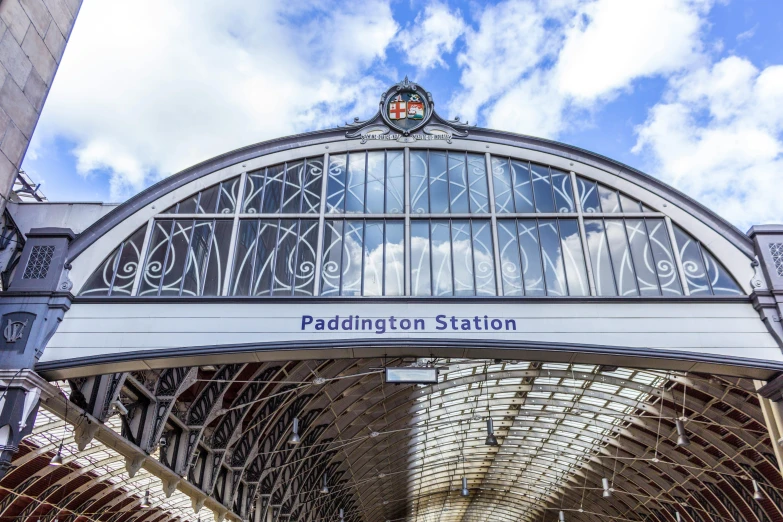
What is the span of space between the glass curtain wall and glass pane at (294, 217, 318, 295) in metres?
0.03

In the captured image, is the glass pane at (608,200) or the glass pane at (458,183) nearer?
the glass pane at (608,200)

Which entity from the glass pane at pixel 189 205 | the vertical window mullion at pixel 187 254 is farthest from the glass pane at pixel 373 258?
the glass pane at pixel 189 205

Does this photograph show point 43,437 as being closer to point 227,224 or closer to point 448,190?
point 227,224

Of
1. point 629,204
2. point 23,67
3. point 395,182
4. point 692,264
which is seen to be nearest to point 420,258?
point 395,182

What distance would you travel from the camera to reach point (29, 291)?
14.4 meters

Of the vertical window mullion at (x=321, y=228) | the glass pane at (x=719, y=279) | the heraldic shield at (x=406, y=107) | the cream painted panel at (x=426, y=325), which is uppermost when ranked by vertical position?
the heraldic shield at (x=406, y=107)

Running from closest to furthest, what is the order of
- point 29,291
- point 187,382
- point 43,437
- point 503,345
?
point 503,345 → point 29,291 → point 187,382 → point 43,437

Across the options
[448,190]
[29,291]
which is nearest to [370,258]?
[448,190]

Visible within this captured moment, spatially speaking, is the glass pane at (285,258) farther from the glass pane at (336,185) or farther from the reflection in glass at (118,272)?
the reflection in glass at (118,272)

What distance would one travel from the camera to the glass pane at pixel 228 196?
1603cm

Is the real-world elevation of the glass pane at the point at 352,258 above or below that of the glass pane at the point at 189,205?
below

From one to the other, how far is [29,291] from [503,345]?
10.2 meters

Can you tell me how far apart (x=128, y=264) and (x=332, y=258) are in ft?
15.3

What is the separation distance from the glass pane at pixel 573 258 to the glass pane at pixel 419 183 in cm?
322
